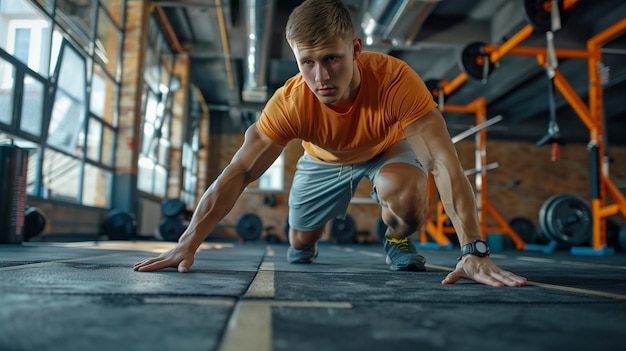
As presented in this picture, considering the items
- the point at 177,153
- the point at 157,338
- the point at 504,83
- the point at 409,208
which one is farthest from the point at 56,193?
the point at 504,83

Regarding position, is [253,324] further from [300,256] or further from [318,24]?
[300,256]

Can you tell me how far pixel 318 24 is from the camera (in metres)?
1.37

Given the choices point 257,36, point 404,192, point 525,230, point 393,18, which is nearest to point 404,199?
point 404,192

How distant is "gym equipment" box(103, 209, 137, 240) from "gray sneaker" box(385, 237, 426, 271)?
396 cm

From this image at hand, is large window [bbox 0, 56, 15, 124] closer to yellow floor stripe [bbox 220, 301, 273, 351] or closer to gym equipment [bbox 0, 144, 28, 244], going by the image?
gym equipment [bbox 0, 144, 28, 244]

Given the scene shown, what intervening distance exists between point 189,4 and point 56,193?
108 inches

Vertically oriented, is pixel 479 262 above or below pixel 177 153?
below

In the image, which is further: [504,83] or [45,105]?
[504,83]

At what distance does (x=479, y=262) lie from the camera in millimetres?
1336

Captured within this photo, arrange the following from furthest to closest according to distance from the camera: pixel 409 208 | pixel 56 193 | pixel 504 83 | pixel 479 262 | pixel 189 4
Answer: pixel 504 83, pixel 189 4, pixel 56 193, pixel 409 208, pixel 479 262

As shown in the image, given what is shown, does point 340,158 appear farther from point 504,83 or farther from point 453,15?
point 504,83

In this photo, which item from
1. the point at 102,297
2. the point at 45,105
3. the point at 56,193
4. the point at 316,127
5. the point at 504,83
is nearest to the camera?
the point at 102,297

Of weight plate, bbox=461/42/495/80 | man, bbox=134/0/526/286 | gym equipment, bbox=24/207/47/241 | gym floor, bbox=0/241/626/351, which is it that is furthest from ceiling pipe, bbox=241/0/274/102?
gym floor, bbox=0/241/626/351

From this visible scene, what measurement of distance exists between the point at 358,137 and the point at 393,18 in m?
3.47
